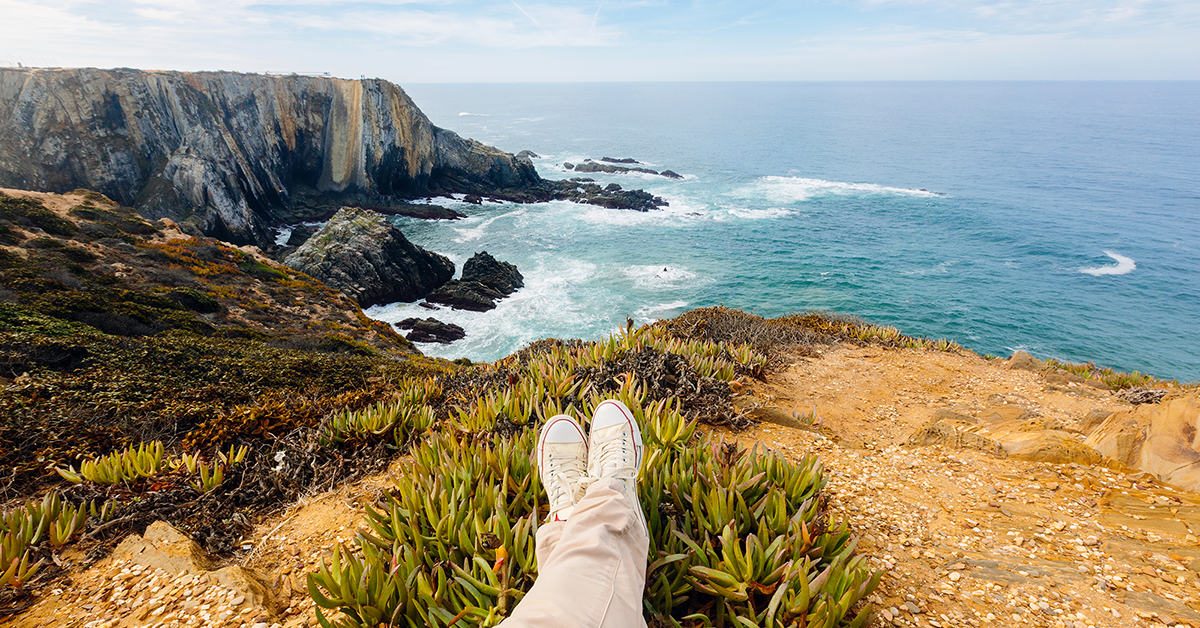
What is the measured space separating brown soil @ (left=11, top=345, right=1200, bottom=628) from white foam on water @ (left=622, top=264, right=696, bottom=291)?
23.3 metres

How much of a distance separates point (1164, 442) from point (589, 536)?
4605 mm

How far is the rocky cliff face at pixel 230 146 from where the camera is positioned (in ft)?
92.1

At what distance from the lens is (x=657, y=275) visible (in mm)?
29703

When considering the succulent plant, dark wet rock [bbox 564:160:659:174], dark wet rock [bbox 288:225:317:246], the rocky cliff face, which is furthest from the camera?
dark wet rock [bbox 564:160:659:174]

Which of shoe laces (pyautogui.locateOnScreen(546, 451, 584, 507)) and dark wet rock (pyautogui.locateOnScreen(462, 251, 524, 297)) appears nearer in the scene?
shoe laces (pyautogui.locateOnScreen(546, 451, 584, 507))

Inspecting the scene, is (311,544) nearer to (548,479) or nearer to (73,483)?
(548,479)

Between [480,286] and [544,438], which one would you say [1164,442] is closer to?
[544,438]

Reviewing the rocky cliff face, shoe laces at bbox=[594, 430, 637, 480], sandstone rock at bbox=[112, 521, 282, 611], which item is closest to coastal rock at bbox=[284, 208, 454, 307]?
the rocky cliff face

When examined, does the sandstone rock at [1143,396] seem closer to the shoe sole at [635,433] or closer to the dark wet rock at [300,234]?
the shoe sole at [635,433]

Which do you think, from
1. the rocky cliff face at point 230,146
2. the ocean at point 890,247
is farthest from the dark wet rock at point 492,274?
the rocky cliff face at point 230,146

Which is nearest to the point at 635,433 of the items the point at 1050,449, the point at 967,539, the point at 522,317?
the point at 967,539

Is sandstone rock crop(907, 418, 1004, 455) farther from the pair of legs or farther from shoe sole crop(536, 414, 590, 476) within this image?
shoe sole crop(536, 414, 590, 476)

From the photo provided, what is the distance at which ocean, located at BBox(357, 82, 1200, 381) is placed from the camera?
935 inches

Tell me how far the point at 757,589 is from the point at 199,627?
285 centimetres
